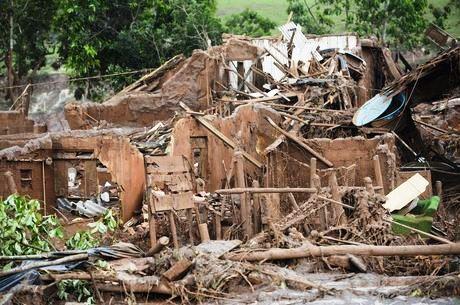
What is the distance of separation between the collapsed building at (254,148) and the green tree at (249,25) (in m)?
7.17

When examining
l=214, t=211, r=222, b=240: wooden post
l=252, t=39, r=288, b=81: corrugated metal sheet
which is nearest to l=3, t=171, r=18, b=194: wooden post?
l=214, t=211, r=222, b=240: wooden post

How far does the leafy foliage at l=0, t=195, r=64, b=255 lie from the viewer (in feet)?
39.2

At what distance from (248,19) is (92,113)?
42.9 ft

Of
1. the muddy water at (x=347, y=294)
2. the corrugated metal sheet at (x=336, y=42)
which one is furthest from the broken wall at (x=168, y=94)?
the muddy water at (x=347, y=294)

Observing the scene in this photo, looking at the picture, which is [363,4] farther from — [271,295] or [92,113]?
[271,295]

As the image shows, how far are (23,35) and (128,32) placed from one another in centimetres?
424

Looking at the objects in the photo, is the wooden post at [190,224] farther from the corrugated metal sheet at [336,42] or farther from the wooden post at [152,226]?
the corrugated metal sheet at [336,42]

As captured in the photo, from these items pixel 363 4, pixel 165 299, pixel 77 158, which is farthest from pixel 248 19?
pixel 165 299

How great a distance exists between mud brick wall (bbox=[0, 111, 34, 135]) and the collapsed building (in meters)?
0.08

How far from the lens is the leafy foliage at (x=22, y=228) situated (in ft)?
39.2

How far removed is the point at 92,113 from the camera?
2252 cm

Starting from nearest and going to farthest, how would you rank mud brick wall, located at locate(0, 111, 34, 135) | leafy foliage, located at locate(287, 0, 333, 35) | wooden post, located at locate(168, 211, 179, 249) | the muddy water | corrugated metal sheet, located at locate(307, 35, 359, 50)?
the muddy water < wooden post, located at locate(168, 211, 179, 249) < mud brick wall, located at locate(0, 111, 34, 135) < corrugated metal sheet, located at locate(307, 35, 359, 50) < leafy foliage, located at locate(287, 0, 333, 35)

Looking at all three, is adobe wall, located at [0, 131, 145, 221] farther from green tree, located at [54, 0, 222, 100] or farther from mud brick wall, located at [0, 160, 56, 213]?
green tree, located at [54, 0, 222, 100]

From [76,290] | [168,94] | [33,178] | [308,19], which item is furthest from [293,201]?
[308,19]
